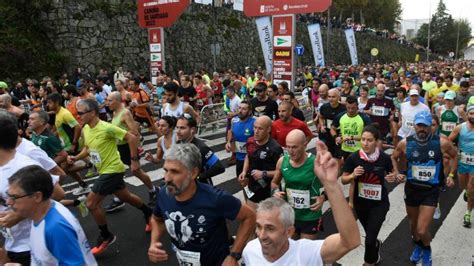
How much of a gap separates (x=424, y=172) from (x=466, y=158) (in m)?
1.63

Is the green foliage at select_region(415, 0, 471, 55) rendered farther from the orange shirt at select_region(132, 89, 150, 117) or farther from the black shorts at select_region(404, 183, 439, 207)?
the black shorts at select_region(404, 183, 439, 207)

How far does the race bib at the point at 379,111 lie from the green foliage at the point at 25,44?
14505 mm

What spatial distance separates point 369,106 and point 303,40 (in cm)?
3372

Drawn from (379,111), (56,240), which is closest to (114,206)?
(56,240)

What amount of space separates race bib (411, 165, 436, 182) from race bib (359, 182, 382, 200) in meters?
0.65

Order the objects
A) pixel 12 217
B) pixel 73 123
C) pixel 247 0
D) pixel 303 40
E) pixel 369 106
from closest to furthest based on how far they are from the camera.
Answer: pixel 12 217 < pixel 73 123 < pixel 369 106 < pixel 247 0 < pixel 303 40

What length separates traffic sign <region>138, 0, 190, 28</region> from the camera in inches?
620

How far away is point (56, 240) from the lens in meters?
2.42

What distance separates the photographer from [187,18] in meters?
26.2

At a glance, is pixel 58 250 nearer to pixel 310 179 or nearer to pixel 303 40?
pixel 310 179

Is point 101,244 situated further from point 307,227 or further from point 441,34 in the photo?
point 441,34

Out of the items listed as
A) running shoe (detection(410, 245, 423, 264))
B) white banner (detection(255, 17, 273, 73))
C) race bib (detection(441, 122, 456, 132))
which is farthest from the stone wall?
running shoe (detection(410, 245, 423, 264))

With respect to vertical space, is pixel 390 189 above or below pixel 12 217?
below

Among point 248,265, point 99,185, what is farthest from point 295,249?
point 99,185
